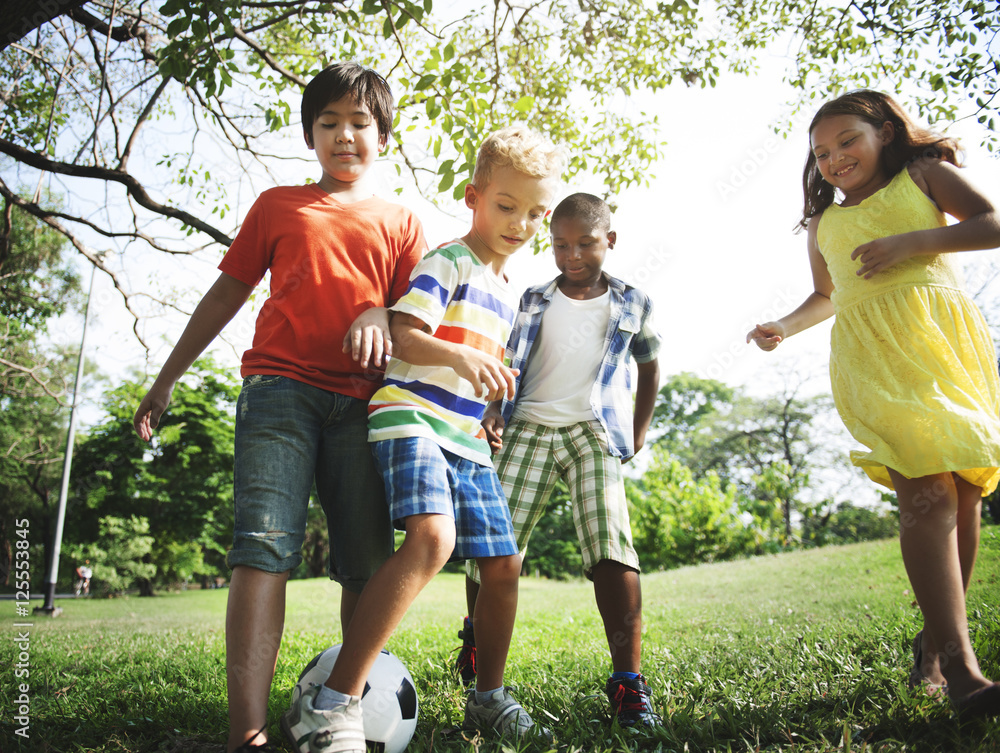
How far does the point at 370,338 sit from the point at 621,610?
4.28 feet

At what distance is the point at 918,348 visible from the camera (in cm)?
204

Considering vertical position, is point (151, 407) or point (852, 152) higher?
point (852, 152)

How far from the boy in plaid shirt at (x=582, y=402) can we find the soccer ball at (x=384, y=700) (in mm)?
677

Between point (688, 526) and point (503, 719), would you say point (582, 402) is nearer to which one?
point (503, 719)

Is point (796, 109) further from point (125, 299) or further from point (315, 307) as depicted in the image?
point (125, 299)

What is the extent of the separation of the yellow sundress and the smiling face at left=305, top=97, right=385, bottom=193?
178cm

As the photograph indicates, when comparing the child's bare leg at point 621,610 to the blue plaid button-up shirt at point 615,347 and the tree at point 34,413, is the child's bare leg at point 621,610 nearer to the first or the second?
the blue plaid button-up shirt at point 615,347

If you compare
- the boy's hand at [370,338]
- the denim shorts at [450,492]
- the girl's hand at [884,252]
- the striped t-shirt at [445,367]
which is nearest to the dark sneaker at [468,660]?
the denim shorts at [450,492]

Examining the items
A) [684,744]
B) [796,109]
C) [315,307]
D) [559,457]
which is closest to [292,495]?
[315,307]

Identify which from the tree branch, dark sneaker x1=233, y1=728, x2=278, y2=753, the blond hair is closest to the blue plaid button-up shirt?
the blond hair

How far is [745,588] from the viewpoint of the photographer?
761 centimetres

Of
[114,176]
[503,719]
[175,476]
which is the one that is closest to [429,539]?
[503,719]

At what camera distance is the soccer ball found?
1.76 meters

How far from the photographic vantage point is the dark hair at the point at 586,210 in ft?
9.08
